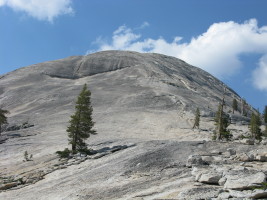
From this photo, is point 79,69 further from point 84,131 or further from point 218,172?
point 218,172

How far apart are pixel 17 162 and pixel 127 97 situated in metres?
56.2

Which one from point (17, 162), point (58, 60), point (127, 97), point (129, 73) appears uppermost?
point (58, 60)

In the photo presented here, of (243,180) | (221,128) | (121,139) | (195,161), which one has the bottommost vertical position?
(243,180)

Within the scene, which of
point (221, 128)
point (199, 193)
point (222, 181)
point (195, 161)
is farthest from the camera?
point (221, 128)

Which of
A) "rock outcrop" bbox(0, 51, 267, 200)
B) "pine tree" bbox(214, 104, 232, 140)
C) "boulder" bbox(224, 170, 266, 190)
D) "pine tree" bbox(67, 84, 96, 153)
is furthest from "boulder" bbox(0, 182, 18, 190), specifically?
"pine tree" bbox(214, 104, 232, 140)

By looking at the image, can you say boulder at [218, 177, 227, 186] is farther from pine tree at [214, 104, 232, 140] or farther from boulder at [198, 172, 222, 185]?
pine tree at [214, 104, 232, 140]

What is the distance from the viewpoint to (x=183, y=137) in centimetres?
5622

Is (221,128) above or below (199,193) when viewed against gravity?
above

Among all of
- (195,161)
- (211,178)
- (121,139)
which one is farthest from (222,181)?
(121,139)

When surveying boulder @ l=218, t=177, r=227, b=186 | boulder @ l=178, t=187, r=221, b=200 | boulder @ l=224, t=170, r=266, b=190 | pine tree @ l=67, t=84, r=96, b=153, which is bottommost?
boulder @ l=178, t=187, r=221, b=200

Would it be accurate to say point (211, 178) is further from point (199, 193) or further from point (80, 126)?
point (80, 126)

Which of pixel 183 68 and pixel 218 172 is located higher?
pixel 183 68

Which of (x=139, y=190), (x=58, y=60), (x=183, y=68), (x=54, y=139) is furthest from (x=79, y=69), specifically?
(x=139, y=190)

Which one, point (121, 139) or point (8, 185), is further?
point (121, 139)
